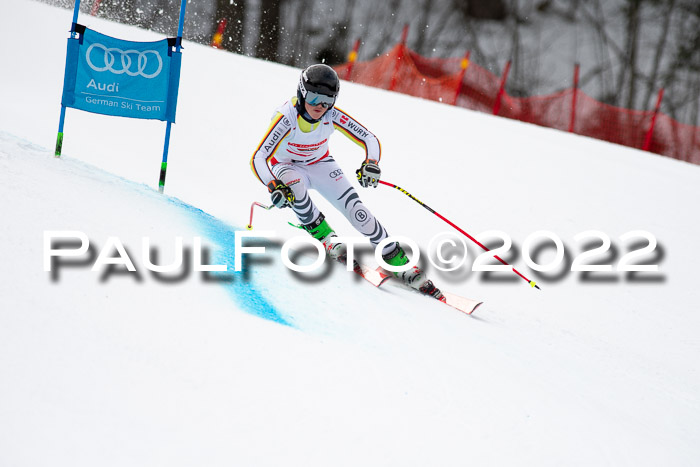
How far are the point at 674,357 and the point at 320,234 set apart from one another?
322 cm

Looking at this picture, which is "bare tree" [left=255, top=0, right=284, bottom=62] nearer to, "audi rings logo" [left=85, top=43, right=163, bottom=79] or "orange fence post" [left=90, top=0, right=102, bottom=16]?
"orange fence post" [left=90, top=0, right=102, bottom=16]

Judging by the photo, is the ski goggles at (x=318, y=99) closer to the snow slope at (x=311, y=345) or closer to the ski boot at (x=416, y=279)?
the snow slope at (x=311, y=345)

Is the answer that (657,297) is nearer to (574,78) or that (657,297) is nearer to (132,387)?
(132,387)

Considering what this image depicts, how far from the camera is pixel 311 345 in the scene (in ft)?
9.57

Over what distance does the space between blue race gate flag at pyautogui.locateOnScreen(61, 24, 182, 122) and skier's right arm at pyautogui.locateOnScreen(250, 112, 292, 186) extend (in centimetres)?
163

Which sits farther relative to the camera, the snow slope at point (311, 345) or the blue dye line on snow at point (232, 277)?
the blue dye line on snow at point (232, 277)

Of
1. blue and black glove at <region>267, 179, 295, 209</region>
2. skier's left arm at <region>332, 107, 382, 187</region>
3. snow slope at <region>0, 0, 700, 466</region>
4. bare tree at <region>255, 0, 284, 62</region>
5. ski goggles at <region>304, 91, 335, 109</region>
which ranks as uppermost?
bare tree at <region>255, 0, 284, 62</region>

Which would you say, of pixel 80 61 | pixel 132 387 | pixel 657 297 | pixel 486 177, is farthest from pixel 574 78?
pixel 132 387

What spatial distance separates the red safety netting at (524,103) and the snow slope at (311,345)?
13.8ft

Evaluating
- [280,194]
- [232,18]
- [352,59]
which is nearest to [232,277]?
[280,194]

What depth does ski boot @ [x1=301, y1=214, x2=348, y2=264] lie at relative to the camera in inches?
197

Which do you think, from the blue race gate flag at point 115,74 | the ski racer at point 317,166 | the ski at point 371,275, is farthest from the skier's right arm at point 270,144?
the blue race gate flag at point 115,74

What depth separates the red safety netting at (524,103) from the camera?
37.6ft

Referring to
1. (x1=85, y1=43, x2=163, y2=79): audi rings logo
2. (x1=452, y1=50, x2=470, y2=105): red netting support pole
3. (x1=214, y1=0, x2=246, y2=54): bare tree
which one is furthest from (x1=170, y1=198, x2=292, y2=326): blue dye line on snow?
(x1=214, y1=0, x2=246, y2=54): bare tree
